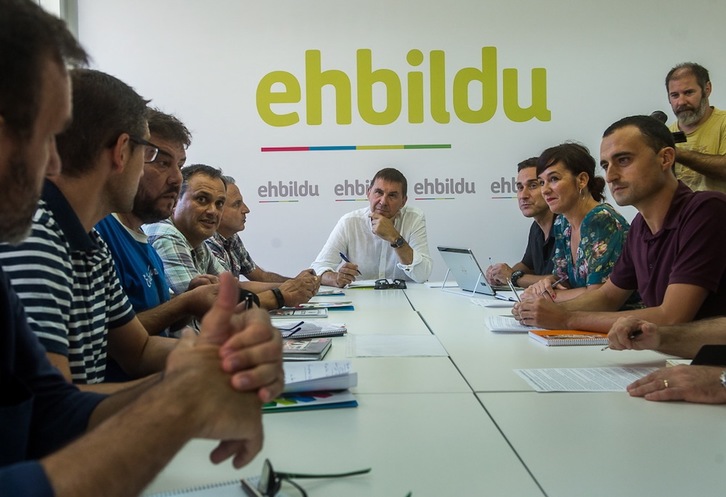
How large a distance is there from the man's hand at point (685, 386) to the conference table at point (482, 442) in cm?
2

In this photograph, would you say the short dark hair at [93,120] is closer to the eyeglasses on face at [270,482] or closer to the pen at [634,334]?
the eyeglasses on face at [270,482]

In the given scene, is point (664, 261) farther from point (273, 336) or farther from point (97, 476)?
point (97, 476)

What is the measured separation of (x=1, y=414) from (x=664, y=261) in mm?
2068

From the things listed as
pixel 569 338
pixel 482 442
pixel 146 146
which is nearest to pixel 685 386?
pixel 482 442

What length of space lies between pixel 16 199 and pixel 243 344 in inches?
13.8

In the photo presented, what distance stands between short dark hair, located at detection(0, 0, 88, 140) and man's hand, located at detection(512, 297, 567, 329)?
1.68 m

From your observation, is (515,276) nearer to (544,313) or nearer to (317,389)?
(544,313)

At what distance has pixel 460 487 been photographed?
2.90ft

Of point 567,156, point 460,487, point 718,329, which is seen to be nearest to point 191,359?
point 460,487

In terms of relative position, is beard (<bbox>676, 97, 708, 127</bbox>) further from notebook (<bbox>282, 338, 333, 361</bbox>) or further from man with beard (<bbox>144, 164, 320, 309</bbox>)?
notebook (<bbox>282, 338, 333, 361</bbox>)

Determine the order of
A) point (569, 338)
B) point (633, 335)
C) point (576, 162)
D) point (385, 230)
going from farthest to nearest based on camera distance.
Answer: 1. point (385, 230)
2. point (576, 162)
3. point (569, 338)
4. point (633, 335)

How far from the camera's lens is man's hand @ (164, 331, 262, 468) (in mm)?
718

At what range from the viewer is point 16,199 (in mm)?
779

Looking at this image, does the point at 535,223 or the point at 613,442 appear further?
the point at 535,223
